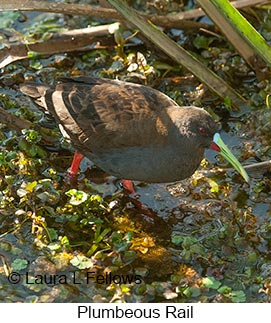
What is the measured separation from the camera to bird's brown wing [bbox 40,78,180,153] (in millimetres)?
5598

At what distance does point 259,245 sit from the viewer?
558 centimetres

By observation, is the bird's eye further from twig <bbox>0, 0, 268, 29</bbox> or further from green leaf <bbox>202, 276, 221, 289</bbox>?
twig <bbox>0, 0, 268, 29</bbox>

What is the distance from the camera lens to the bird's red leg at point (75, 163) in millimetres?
6000

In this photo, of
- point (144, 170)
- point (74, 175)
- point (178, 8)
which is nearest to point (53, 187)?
point (74, 175)

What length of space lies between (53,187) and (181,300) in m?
1.35

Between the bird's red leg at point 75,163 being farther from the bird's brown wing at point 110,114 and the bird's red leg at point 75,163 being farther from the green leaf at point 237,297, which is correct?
the green leaf at point 237,297

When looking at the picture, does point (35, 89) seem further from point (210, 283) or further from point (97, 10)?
point (210, 283)

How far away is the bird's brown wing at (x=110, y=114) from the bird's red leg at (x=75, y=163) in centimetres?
20

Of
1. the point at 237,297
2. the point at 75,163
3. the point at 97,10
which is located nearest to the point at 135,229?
the point at 75,163

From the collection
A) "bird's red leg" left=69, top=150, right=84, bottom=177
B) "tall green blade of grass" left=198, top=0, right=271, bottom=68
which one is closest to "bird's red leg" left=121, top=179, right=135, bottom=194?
"bird's red leg" left=69, top=150, right=84, bottom=177

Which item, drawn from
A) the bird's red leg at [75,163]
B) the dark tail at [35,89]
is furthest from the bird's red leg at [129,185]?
the dark tail at [35,89]

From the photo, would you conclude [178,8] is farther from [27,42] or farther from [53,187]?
[53,187]

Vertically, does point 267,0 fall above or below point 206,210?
above

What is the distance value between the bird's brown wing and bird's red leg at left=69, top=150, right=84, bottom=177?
8.1 inches
